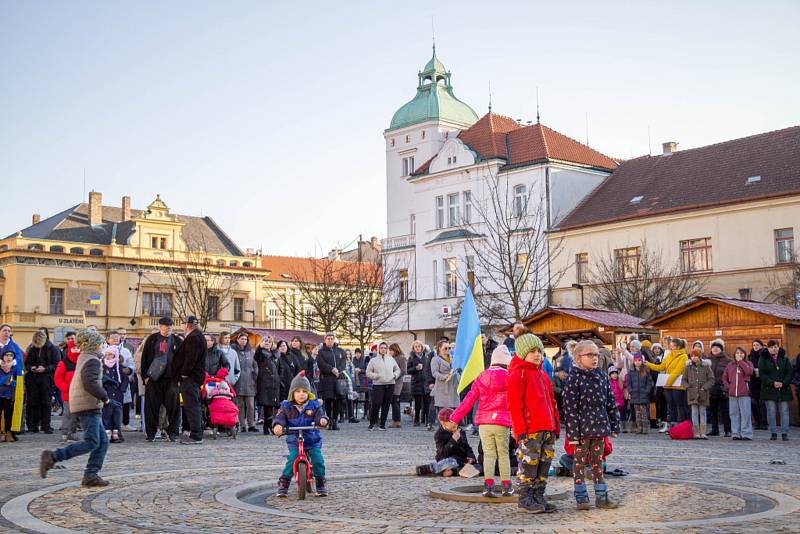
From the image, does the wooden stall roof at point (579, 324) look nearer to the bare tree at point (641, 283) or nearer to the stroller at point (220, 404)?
the stroller at point (220, 404)

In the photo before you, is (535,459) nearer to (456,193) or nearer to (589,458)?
(589,458)

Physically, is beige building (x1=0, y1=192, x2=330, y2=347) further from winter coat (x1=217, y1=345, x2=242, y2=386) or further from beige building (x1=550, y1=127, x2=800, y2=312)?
winter coat (x1=217, y1=345, x2=242, y2=386)

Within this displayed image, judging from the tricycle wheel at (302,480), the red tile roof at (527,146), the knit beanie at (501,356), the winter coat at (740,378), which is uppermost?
the red tile roof at (527,146)

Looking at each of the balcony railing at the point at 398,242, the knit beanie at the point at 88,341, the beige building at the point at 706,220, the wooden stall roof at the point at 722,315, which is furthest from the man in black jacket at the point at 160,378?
the balcony railing at the point at 398,242

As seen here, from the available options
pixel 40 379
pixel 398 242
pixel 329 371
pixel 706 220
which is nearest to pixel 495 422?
pixel 329 371

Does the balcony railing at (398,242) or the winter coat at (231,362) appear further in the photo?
the balcony railing at (398,242)

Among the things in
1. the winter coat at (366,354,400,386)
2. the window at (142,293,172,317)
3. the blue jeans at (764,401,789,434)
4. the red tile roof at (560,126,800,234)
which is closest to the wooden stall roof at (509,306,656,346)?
the winter coat at (366,354,400,386)

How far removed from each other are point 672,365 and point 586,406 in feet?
40.4

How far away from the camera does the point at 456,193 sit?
57906 millimetres

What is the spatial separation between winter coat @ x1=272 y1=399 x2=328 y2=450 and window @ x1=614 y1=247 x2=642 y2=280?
36477mm

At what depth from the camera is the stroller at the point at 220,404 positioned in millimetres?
18922

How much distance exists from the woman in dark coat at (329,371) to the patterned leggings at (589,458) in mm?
12855

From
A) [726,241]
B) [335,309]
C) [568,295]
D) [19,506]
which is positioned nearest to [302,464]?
[19,506]

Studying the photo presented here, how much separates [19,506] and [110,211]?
7948 cm
